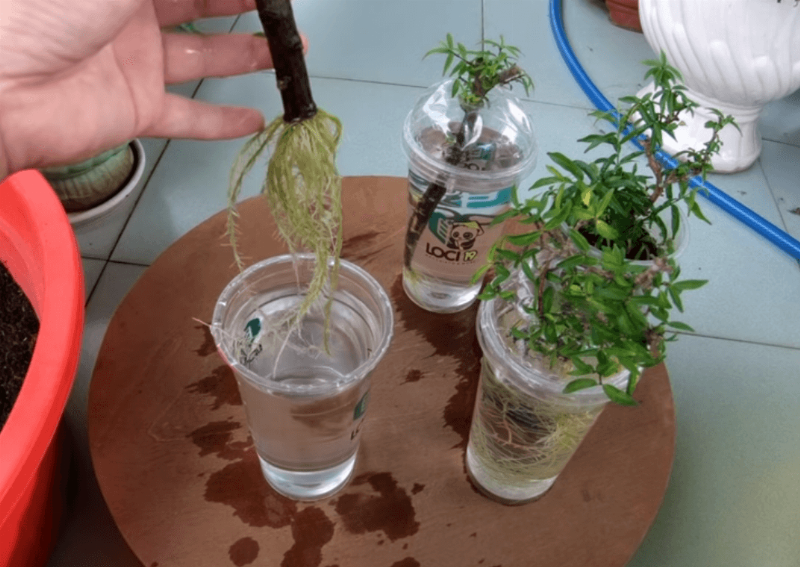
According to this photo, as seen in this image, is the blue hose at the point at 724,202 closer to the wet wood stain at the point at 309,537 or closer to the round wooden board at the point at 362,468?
the round wooden board at the point at 362,468

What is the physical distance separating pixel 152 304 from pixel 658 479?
43cm

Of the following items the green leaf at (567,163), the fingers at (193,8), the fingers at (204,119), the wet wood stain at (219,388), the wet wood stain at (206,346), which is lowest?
the wet wood stain at (219,388)

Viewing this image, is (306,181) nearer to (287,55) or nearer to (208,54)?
(287,55)

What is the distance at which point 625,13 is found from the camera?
1.29 m

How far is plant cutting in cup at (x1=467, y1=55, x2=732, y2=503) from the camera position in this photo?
32cm

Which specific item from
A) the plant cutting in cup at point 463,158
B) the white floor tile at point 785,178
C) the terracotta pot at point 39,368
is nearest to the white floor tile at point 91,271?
the terracotta pot at point 39,368

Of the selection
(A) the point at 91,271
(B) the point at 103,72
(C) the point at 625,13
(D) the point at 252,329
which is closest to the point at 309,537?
(D) the point at 252,329

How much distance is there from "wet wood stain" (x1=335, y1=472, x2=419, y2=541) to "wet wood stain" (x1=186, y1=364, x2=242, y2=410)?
12 cm

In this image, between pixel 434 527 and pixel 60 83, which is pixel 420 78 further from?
pixel 434 527

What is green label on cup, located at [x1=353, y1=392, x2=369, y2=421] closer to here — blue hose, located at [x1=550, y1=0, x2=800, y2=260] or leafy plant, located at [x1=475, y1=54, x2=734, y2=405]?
leafy plant, located at [x1=475, y1=54, x2=734, y2=405]

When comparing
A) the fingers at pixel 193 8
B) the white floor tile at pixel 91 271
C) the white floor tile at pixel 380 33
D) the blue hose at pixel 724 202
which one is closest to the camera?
the fingers at pixel 193 8

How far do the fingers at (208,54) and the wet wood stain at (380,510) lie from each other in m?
0.34

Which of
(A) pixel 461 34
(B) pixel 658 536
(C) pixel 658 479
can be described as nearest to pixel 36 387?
(C) pixel 658 479

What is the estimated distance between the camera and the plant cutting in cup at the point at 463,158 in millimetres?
467
